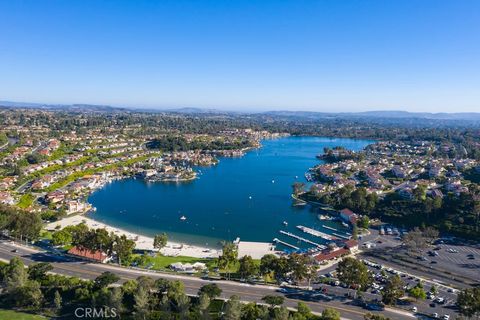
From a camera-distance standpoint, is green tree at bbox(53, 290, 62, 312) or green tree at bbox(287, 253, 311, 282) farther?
green tree at bbox(287, 253, 311, 282)

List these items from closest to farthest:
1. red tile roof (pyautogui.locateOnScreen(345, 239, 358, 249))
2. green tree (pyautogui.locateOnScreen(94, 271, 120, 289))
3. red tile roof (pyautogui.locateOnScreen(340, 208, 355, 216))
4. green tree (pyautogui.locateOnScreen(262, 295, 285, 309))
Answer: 1. green tree (pyautogui.locateOnScreen(262, 295, 285, 309))
2. green tree (pyautogui.locateOnScreen(94, 271, 120, 289))
3. red tile roof (pyautogui.locateOnScreen(345, 239, 358, 249))
4. red tile roof (pyautogui.locateOnScreen(340, 208, 355, 216))

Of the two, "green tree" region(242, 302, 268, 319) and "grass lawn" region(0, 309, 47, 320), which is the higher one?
"green tree" region(242, 302, 268, 319)

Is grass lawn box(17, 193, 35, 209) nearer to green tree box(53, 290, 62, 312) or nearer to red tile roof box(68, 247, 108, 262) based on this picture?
red tile roof box(68, 247, 108, 262)

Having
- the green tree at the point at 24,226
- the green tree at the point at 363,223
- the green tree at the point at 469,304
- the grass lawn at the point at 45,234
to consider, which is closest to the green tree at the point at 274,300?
the green tree at the point at 469,304

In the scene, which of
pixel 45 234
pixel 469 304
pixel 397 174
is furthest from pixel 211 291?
pixel 397 174

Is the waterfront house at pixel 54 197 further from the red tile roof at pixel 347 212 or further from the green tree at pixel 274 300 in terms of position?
the red tile roof at pixel 347 212

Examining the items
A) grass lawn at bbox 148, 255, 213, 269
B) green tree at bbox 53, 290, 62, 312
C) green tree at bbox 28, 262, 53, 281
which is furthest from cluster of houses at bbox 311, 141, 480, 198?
green tree at bbox 53, 290, 62, 312

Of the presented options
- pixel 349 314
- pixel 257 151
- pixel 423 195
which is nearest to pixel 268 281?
pixel 349 314
